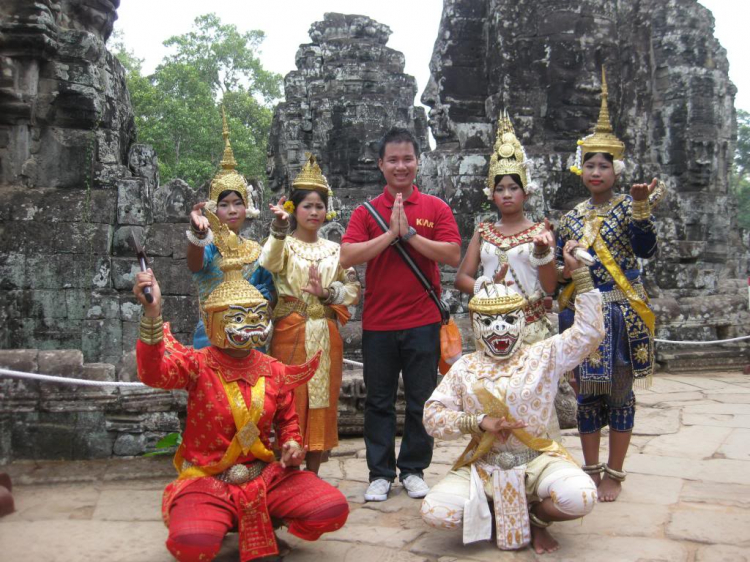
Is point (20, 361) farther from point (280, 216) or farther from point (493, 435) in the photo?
point (493, 435)

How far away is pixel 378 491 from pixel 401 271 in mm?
1190

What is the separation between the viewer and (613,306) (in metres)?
4.30

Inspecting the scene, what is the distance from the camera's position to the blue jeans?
14.4 ft

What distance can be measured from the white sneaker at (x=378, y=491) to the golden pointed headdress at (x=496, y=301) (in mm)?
1224

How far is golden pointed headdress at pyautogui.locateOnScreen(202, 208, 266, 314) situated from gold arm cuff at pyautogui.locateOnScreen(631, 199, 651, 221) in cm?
200

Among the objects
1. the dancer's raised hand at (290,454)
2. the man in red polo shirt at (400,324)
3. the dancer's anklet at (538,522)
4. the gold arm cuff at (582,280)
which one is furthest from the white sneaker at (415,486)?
the gold arm cuff at (582,280)

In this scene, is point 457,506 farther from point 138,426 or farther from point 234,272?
point 138,426

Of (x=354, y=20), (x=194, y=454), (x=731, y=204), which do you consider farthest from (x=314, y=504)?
(x=354, y=20)

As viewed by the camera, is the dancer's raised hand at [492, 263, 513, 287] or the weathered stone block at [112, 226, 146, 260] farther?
the weathered stone block at [112, 226, 146, 260]

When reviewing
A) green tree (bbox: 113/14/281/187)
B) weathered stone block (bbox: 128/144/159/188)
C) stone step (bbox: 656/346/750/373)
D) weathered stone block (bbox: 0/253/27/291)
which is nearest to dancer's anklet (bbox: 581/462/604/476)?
stone step (bbox: 656/346/750/373)

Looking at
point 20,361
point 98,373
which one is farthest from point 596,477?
point 20,361

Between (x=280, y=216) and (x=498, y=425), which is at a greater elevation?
(x=280, y=216)

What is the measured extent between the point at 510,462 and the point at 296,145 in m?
20.3

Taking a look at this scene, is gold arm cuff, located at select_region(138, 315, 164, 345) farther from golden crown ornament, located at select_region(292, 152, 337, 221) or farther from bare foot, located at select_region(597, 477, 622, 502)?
bare foot, located at select_region(597, 477, 622, 502)
